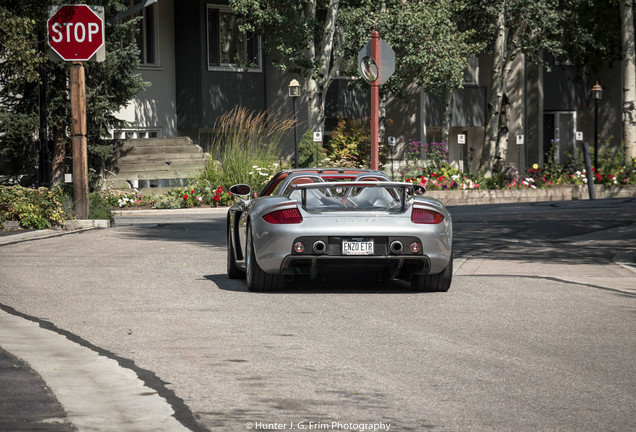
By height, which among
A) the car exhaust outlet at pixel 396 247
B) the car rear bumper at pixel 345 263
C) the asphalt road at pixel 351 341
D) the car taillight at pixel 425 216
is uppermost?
the car taillight at pixel 425 216

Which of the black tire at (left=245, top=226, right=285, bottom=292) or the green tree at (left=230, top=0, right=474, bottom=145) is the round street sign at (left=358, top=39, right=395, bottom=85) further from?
the green tree at (left=230, top=0, right=474, bottom=145)

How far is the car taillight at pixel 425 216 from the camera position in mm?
10750

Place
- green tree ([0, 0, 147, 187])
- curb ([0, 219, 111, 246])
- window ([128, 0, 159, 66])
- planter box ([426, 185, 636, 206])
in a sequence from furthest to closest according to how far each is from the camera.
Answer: window ([128, 0, 159, 66])
planter box ([426, 185, 636, 206])
green tree ([0, 0, 147, 187])
curb ([0, 219, 111, 246])

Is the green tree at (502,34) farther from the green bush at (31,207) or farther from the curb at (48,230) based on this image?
the green bush at (31,207)

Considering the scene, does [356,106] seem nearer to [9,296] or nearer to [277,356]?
[9,296]

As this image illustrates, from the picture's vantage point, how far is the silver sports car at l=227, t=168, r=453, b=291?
10516 mm

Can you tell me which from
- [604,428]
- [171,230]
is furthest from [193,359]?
[171,230]

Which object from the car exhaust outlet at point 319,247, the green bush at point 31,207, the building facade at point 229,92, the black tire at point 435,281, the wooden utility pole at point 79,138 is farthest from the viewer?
the building facade at point 229,92

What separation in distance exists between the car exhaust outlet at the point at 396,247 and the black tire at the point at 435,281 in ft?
2.06

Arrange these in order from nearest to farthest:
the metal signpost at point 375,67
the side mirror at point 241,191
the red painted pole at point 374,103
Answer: the side mirror at point 241,191 < the red painted pole at point 374,103 < the metal signpost at point 375,67

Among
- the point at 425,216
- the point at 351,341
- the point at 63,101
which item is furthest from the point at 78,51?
the point at 351,341

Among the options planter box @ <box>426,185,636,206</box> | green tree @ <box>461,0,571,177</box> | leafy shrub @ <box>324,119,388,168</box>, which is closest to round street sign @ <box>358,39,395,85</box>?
planter box @ <box>426,185,636,206</box>

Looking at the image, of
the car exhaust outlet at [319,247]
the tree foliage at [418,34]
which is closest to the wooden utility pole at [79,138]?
the car exhaust outlet at [319,247]

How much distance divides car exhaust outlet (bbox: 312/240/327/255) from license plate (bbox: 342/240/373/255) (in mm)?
176
